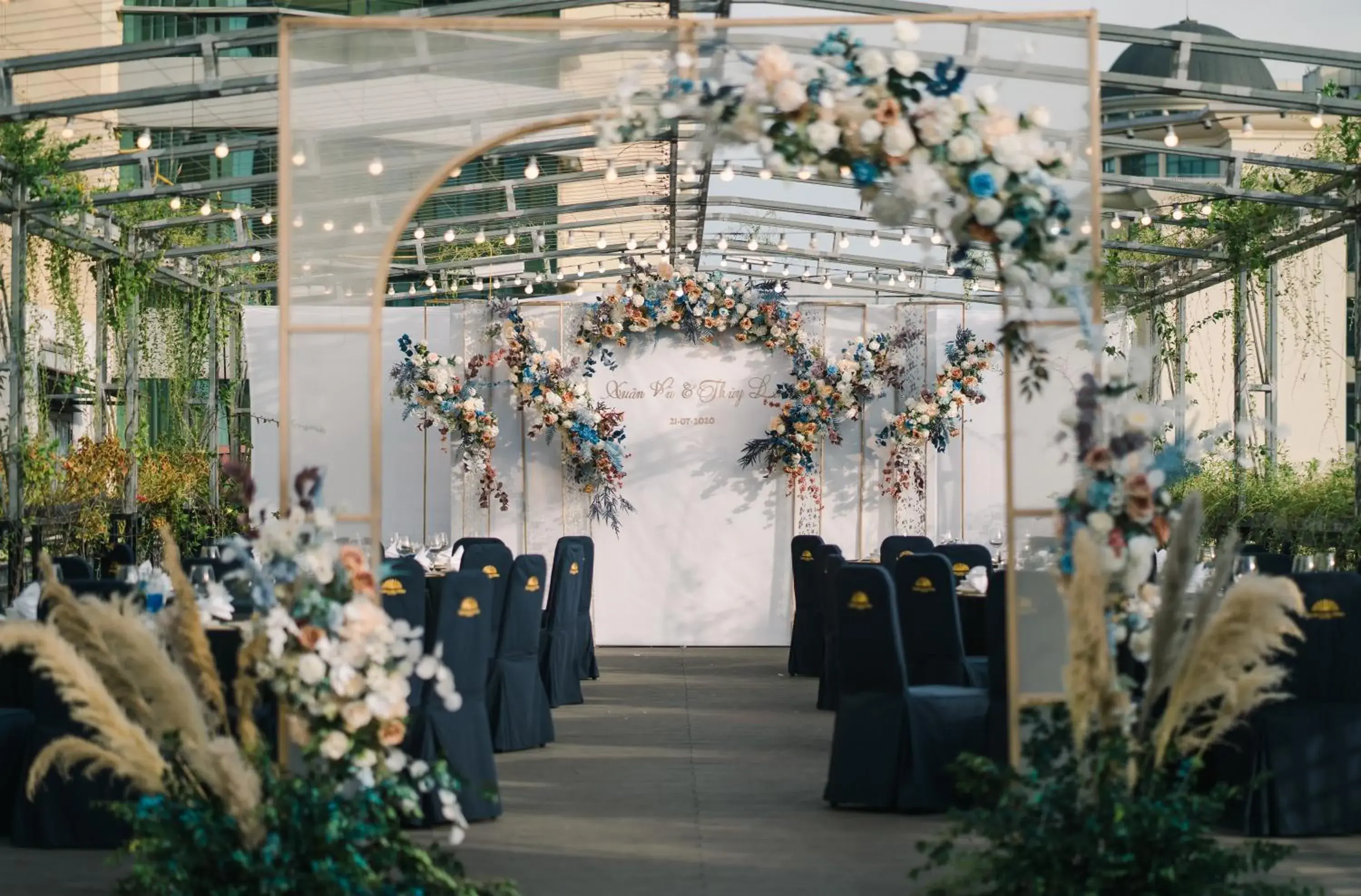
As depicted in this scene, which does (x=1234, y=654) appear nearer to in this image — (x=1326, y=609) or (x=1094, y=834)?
(x=1094, y=834)

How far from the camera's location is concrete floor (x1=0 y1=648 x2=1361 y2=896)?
223 inches

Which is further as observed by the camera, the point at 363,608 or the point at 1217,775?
the point at 1217,775

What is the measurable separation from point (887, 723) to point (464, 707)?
1.75 m

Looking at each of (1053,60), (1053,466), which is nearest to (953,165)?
(1053,60)

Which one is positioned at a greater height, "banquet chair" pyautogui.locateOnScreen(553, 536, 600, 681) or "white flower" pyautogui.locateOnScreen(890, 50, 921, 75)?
"white flower" pyautogui.locateOnScreen(890, 50, 921, 75)

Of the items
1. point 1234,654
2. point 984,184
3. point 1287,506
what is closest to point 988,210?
point 984,184

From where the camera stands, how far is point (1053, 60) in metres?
5.33

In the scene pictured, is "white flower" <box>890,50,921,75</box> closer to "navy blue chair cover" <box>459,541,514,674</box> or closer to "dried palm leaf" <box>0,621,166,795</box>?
"dried palm leaf" <box>0,621,166,795</box>

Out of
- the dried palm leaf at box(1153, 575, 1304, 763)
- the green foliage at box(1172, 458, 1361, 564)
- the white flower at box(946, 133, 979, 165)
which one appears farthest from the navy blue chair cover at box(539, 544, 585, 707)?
the dried palm leaf at box(1153, 575, 1304, 763)

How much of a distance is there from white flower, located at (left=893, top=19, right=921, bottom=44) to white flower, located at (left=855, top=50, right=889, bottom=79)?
7cm

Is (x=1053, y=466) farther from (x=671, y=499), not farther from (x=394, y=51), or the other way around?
(x=671, y=499)

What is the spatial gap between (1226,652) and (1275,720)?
7.11ft

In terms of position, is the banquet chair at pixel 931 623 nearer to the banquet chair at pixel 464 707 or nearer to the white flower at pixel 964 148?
the banquet chair at pixel 464 707

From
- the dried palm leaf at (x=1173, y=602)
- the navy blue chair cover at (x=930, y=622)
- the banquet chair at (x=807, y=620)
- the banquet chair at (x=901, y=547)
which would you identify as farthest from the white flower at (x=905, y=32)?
the banquet chair at (x=807, y=620)
